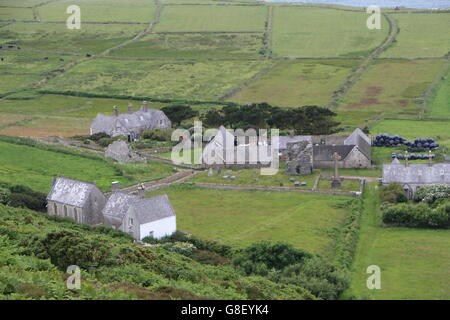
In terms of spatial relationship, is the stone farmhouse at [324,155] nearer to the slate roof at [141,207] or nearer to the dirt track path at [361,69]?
the slate roof at [141,207]

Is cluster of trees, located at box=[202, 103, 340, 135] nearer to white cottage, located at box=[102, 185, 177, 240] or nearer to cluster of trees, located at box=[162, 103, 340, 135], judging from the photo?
cluster of trees, located at box=[162, 103, 340, 135]

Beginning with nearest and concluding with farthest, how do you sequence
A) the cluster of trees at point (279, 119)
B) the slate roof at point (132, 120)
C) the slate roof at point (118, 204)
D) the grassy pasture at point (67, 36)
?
the slate roof at point (118, 204) → the cluster of trees at point (279, 119) → the slate roof at point (132, 120) → the grassy pasture at point (67, 36)

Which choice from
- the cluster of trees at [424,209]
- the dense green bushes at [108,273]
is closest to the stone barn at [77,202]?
the dense green bushes at [108,273]

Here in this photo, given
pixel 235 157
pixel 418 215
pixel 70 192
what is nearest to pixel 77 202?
pixel 70 192

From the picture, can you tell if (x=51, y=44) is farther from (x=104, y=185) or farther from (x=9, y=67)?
(x=104, y=185)

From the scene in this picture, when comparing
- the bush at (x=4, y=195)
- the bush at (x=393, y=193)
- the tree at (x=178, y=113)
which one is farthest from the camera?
the tree at (x=178, y=113)

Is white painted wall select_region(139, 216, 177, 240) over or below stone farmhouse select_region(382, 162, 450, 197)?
below

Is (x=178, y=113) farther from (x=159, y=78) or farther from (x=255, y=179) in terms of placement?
(x=159, y=78)

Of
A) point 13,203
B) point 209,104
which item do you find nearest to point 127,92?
point 209,104

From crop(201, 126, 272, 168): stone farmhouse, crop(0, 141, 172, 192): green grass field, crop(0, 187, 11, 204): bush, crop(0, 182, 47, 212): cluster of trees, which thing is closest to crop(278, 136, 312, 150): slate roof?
crop(201, 126, 272, 168): stone farmhouse
